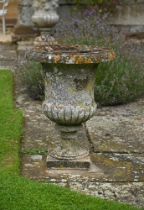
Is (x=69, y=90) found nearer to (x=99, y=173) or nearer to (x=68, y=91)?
(x=68, y=91)

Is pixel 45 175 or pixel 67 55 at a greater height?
pixel 67 55

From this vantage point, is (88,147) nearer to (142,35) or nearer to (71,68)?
(71,68)

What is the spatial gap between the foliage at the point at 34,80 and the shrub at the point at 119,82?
74 cm

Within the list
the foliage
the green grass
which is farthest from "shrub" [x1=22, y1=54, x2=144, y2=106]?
the green grass

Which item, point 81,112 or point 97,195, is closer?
point 97,195

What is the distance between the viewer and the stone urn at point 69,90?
4.57m

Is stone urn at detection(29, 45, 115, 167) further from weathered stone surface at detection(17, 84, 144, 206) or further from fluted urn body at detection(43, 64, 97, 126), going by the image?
weathered stone surface at detection(17, 84, 144, 206)

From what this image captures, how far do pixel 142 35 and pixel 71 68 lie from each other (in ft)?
22.7

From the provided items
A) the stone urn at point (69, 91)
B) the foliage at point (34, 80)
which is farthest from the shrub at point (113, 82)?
the stone urn at point (69, 91)

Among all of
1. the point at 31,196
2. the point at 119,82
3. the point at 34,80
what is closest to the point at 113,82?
the point at 119,82

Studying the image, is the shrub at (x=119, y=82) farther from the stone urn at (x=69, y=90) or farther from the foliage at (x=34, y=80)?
the stone urn at (x=69, y=90)

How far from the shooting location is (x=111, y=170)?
491 centimetres

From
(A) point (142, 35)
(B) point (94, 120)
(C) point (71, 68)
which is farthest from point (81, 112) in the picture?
(A) point (142, 35)

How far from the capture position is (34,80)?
7.30m
